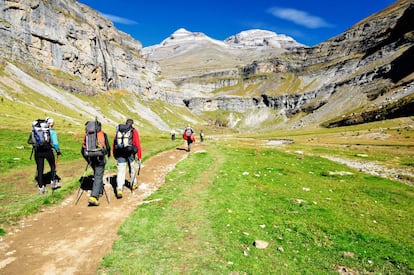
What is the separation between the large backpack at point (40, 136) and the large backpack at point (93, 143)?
3.34 m

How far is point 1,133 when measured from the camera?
35531mm

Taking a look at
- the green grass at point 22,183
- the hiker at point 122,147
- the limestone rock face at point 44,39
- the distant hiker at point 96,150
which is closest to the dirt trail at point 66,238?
the green grass at point 22,183

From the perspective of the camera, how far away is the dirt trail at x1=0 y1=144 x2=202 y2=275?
26.1 feet

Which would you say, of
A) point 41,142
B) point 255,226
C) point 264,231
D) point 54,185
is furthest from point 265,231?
point 41,142

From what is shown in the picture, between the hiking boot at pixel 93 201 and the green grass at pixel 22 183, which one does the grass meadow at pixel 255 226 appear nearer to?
the green grass at pixel 22 183

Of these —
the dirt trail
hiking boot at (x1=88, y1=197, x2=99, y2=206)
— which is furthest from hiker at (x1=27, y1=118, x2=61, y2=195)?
hiking boot at (x1=88, y1=197, x2=99, y2=206)

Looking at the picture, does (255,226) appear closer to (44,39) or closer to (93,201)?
(93,201)

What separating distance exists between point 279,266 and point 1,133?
4030cm

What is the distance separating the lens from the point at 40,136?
1513 cm

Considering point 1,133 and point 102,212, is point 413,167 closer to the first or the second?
point 102,212

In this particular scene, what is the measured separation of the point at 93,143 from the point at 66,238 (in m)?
5.19

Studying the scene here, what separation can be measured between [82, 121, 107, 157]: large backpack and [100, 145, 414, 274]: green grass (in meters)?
3.67

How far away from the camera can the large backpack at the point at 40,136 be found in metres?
15.1

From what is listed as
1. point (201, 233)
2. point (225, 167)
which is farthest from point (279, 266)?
point (225, 167)
